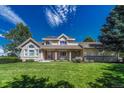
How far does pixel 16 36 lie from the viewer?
20641mm

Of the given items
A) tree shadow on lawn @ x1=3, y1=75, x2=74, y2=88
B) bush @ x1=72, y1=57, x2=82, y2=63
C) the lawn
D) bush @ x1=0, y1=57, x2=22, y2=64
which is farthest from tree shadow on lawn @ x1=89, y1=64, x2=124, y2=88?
bush @ x1=0, y1=57, x2=22, y2=64

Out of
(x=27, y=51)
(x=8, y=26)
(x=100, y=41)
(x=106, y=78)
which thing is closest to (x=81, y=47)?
→ (x=100, y=41)

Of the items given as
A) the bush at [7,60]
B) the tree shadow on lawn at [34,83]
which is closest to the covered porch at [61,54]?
the bush at [7,60]

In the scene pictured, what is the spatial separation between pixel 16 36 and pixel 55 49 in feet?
13.8

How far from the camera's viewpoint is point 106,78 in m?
15.5

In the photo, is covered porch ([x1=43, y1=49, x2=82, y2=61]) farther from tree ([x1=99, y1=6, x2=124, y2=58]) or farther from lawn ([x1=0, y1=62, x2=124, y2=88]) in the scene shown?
lawn ([x1=0, y1=62, x2=124, y2=88])

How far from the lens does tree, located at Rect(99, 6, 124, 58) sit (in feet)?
73.0

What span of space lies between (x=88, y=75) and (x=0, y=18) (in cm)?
675

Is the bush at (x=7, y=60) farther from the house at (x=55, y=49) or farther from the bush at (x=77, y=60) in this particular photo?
the bush at (x=77, y=60)

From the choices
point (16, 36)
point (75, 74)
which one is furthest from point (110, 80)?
point (16, 36)

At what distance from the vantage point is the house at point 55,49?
21837mm

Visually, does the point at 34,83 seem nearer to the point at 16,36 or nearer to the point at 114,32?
the point at 16,36

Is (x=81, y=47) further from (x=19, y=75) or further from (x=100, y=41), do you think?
(x=19, y=75)

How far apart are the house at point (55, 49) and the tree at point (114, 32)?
0.90 m
